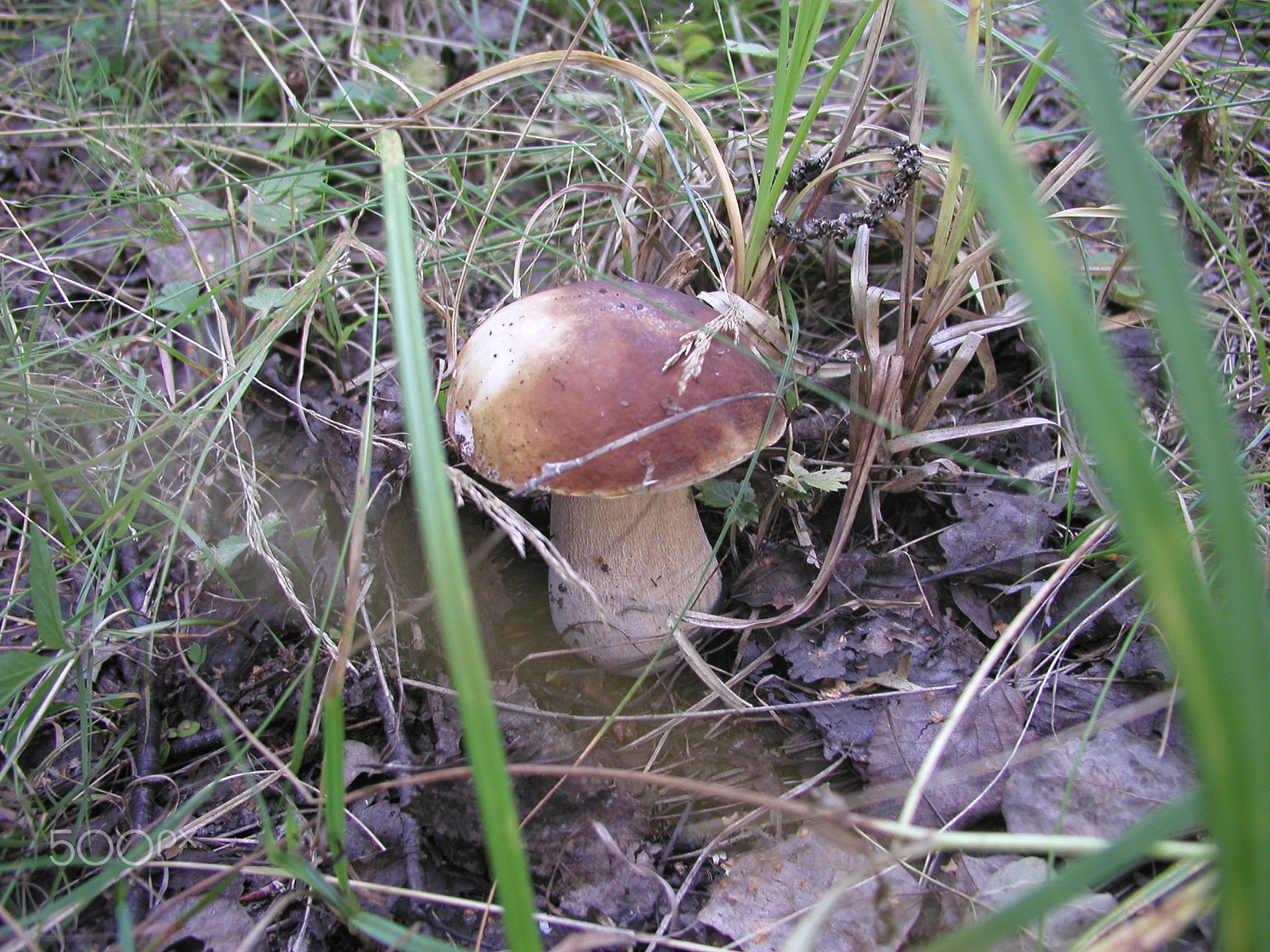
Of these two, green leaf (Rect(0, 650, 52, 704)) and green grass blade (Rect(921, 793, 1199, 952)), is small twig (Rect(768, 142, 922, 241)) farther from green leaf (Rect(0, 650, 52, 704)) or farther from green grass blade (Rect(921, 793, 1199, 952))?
green leaf (Rect(0, 650, 52, 704))

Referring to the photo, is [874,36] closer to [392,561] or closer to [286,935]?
[392,561]

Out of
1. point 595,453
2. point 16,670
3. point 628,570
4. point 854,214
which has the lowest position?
point 16,670

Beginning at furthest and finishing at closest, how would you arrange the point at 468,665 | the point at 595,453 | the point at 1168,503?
1. the point at 595,453
2. the point at 468,665
3. the point at 1168,503

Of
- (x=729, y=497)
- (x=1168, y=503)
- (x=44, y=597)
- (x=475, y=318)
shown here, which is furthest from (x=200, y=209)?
(x=1168, y=503)

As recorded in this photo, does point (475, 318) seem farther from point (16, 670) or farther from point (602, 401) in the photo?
point (16, 670)

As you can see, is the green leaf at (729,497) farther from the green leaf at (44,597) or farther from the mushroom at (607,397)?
the green leaf at (44,597)

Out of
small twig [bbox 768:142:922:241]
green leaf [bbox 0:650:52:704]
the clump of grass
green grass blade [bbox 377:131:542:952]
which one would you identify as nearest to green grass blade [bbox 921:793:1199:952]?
the clump of grass

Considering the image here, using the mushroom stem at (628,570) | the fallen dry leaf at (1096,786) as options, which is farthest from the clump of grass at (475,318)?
the fallen dry leaf at (1096,786)
